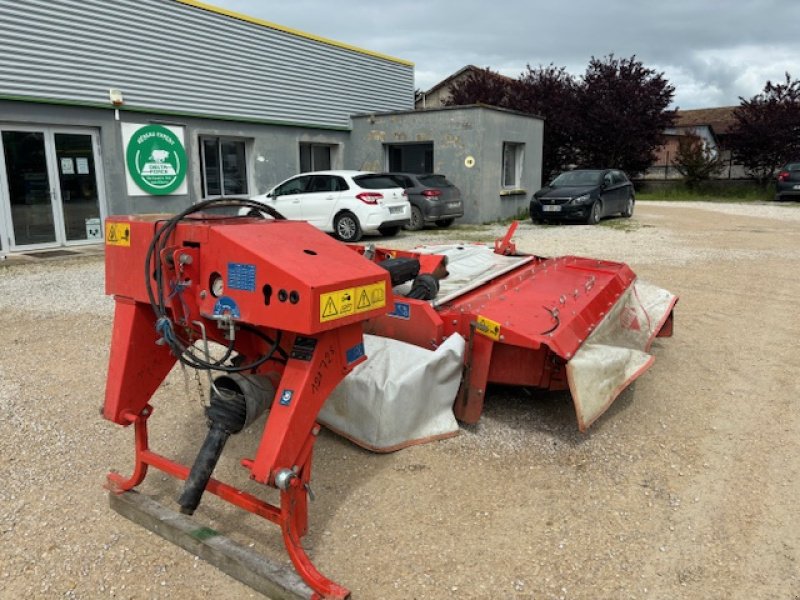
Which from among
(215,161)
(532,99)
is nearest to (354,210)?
(215,161)


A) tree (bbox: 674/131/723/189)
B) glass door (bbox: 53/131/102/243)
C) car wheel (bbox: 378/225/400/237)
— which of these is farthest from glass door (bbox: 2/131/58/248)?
tree (bbox: 674/131/723/189)

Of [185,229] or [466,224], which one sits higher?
[185,229]

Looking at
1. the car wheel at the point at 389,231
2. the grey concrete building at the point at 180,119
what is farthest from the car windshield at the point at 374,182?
the grey concrete building at the point at 180,119

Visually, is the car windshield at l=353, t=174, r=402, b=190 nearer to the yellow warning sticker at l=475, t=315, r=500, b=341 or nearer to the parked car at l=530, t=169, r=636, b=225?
the parked car at l=530, t=169, r=636, b=225

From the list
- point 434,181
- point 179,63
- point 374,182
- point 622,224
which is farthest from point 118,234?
point 622,224

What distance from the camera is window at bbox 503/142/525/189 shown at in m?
19.4

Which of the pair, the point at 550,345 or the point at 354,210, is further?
the point at 354,210

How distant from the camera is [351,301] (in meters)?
2.34

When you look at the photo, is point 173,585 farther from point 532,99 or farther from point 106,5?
point 532,99

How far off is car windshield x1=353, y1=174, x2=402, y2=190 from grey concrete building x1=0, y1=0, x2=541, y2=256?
4017 mm

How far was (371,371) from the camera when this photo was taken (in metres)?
3.51

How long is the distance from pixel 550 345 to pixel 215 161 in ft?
45.0

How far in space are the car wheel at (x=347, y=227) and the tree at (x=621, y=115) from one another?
18353mm

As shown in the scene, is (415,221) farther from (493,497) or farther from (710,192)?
(710,192)
